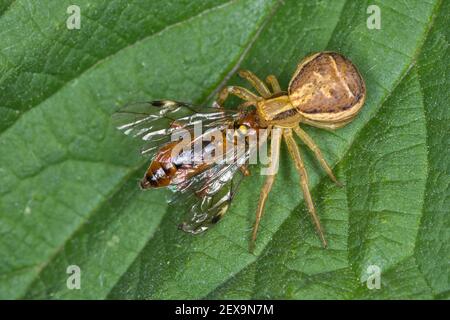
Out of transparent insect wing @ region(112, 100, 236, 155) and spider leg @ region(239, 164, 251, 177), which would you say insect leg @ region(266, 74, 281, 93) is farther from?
spider leg @ region(239, 164, 251, 177)

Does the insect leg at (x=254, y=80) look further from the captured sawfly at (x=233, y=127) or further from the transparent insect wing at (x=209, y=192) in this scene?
the transparent insect wing at (x=209, y=192)

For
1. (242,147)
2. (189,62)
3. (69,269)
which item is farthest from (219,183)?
(69,269)

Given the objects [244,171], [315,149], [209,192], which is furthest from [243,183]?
[315,149]

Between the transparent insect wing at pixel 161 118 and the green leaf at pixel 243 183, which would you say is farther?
the transparent insect wing at pixel 161 118

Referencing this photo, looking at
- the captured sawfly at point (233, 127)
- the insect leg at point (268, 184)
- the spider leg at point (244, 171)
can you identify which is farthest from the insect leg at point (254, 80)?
the spider leg at point (244, 171)

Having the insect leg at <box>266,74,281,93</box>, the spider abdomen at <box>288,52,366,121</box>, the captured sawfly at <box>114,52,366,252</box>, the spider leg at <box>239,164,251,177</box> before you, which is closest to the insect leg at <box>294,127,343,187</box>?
the captured sawfly at <box>114,52,366,252</box>

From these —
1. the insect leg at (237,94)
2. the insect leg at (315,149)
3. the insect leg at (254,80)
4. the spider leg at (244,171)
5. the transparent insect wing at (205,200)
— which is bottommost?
the transparent insect wing at (205,200)
